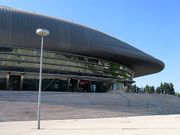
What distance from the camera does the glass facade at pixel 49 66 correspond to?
43562mm

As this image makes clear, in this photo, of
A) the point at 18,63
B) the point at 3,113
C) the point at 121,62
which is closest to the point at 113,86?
the point at 121,62

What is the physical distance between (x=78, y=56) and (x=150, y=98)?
1294 centimetres

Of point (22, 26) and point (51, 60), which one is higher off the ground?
point (22, 26)

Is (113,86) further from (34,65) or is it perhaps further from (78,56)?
(34,65)

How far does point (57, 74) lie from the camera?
150 ft

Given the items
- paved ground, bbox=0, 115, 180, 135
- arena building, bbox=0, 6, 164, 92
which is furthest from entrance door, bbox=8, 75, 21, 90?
paved ground, bbox=0, 115, 180, 135

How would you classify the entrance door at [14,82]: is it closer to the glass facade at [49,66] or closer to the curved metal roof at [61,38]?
the glass facade at [49,66]

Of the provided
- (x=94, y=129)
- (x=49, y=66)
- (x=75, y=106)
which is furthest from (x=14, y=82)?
(x=94, y=129)

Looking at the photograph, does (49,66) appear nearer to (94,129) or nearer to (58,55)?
(58,55)

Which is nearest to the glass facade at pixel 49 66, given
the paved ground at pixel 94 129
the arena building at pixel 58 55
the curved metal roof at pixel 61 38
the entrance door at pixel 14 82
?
the arena building at pixel 58 55

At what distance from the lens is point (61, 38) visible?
46.6m

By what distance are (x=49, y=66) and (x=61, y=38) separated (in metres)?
3.96

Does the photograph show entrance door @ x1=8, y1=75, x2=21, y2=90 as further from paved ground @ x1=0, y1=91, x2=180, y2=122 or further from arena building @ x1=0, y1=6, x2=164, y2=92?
paved ground @ x1=0, y1=91, x2=180, y2=122

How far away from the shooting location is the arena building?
43719 mm
